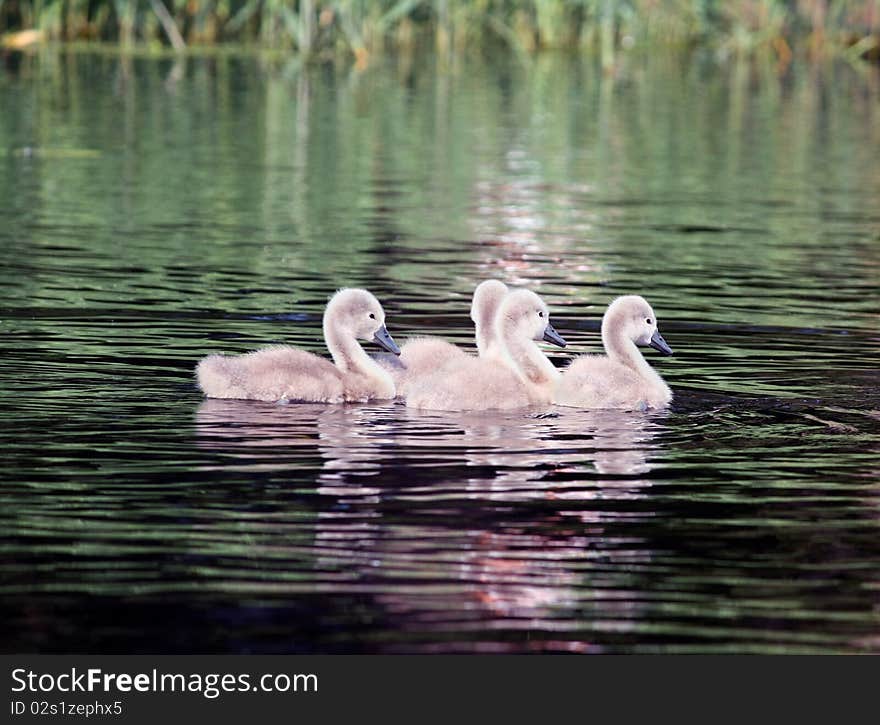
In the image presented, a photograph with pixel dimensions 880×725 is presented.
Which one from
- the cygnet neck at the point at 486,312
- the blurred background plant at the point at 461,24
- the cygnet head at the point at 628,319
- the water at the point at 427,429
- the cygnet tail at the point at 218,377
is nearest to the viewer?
the water at the point at 427,429

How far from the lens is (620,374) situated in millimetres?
Answer: 9234

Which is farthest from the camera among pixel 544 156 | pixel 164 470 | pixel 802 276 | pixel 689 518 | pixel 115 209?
pixel 544 156

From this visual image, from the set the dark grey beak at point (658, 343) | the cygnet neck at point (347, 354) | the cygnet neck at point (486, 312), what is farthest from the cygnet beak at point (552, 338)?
the cygnet neck at point (347, 354)

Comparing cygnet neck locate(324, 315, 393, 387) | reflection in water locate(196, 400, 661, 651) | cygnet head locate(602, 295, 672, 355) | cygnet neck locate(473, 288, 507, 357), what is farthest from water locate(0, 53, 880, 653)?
cygnet neck locate(473, 288, 507, 357)

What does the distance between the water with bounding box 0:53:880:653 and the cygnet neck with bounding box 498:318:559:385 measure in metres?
0.40

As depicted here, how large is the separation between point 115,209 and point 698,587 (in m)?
11.8

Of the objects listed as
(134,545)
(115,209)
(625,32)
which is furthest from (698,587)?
(625,32)

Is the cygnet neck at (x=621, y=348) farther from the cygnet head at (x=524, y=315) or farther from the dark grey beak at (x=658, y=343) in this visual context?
the cygnet head at (x=524, y=315)

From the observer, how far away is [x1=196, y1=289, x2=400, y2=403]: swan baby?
9188 millimetres

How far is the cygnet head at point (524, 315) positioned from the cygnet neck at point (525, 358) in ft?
0.05

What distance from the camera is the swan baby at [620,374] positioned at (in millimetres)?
9203

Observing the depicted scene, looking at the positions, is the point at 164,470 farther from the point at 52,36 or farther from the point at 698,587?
the point at 52,36

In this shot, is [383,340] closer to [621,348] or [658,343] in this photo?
[621,348]

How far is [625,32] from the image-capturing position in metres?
43.9
